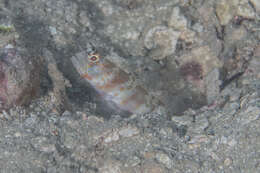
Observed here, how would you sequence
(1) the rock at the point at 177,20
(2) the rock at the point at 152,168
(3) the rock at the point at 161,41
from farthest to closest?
1. (3) the rock at the point at 161,41
2. (1) the rock at the point at 177,20
3. (2) the rock at the point at 152,168

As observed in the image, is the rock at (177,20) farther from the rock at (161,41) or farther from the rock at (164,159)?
the rock at (164,159)

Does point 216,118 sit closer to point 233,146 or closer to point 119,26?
point 233,146

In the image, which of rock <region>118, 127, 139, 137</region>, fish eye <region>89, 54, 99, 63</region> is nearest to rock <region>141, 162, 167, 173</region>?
rock <region>118, 127, 139, 137</region>

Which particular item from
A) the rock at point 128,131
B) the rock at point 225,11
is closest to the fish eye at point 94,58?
the rock at point 128,131

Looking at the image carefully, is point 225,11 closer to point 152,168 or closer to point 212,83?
point 212,83

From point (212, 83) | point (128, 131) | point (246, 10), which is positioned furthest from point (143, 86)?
point (246, 10)

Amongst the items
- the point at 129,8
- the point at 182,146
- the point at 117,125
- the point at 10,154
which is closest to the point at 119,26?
the point at 129,8

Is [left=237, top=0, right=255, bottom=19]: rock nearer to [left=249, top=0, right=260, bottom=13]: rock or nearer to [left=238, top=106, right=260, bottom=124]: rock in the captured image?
[left=249, top=0, right=260, bottom=13]: rock
